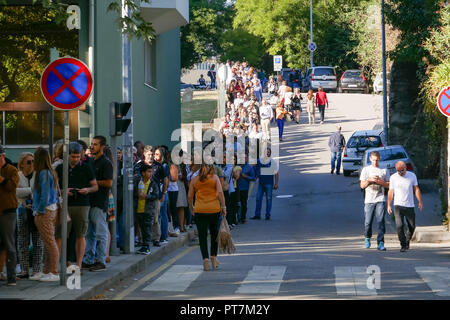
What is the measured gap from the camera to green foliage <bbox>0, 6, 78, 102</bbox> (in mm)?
17359

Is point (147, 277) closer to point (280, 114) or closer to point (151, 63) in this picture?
point (151, 63)

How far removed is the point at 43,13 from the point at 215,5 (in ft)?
204

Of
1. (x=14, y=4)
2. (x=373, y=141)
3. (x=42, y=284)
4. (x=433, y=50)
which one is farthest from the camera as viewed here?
(x=373, y=141)

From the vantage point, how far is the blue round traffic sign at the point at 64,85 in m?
10.6

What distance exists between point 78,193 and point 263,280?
2834mm

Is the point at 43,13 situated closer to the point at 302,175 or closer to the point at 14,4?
the point at 14,4

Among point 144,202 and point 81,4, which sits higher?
point 81,4

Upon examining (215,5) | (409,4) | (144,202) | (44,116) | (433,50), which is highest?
(215,5)

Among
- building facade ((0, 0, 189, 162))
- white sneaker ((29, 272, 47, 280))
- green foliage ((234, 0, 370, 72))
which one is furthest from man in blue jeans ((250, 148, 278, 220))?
green foliage ((234, 0, 370, 72))

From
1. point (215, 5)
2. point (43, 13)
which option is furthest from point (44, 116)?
point (215, 5)

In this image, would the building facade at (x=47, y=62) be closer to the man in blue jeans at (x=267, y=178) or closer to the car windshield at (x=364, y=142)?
the man in blue jeans at (x=267, y=178)

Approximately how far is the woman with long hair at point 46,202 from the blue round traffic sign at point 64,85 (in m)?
0.74

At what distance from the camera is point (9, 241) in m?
10.7

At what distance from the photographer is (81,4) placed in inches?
695
